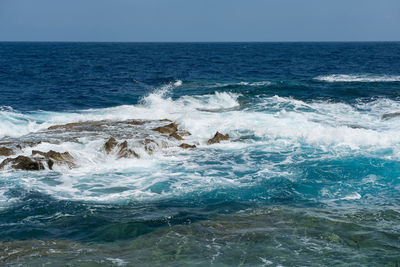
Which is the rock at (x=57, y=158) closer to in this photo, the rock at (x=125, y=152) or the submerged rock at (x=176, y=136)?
the rock at (x=125, y=152)

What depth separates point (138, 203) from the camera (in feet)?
36.0

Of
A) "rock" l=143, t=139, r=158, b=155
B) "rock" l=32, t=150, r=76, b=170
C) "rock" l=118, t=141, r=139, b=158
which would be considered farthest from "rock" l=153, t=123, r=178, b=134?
"rock" l=32, t=150, r=76, b=170

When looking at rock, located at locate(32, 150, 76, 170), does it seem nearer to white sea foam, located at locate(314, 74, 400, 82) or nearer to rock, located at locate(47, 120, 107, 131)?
rock, located at locate(47, 120, 107, 131)

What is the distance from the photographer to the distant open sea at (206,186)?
26.9 ft

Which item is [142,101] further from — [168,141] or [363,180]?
[363,180]

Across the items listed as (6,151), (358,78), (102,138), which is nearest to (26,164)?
(6,151)

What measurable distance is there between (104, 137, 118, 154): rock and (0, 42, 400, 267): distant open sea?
9.6 inches

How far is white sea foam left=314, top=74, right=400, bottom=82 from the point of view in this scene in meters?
36.9

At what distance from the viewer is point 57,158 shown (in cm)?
1393

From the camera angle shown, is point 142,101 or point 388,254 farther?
point 142,101

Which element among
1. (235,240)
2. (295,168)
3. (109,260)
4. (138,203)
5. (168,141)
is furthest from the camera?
(168,141)

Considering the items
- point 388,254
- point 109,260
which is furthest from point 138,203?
point 388,254

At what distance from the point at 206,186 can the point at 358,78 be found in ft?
100

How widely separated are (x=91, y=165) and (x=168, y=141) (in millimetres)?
3517
